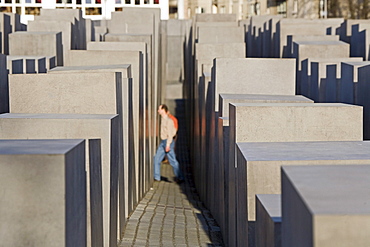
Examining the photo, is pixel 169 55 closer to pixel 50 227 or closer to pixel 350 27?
pixel 350 27

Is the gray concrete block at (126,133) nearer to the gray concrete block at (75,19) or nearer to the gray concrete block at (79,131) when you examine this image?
the gray concrete block at (79,131)

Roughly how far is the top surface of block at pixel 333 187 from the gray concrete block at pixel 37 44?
8.01 meters

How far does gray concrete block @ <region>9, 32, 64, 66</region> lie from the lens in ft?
35.9

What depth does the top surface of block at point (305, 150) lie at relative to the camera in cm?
460

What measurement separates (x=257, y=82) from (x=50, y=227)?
214 inches

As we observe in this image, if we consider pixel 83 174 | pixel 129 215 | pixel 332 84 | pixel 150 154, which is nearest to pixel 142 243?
pixel 129 215

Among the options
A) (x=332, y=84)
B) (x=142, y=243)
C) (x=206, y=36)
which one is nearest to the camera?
(x=142, y=243)

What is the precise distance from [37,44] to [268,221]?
7.91 m

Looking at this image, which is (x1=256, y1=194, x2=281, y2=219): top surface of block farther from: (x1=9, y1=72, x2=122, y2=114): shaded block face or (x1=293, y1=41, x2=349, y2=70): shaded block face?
(x1=293, y1=41, x2=349, y2=70): shaded block face

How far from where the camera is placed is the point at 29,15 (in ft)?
82.1

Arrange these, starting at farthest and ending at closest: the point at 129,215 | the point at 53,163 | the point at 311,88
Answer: the point at 311,88, the point at 129,215, the point at 53,163

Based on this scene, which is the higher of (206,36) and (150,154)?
(206,36)

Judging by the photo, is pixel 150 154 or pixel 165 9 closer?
pixel 150 154

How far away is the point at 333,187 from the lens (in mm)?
3105
